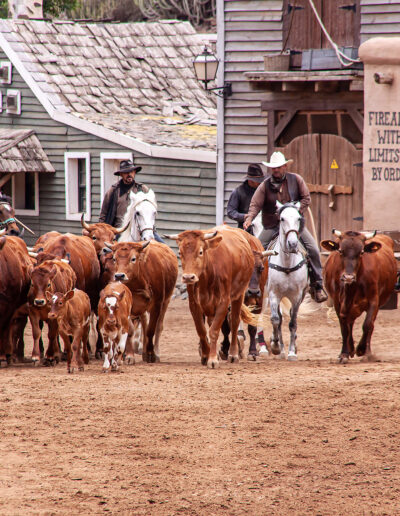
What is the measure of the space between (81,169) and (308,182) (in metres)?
8.40

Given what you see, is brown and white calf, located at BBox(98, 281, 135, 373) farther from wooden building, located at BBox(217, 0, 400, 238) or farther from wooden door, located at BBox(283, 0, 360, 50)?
wooden door, located at BBox(283, 0, 360, 50)

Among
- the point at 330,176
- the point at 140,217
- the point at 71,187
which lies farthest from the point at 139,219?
the point at 71,187

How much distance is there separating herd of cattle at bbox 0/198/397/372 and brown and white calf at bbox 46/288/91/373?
0.01 m

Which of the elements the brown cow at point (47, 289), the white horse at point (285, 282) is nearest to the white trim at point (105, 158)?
the white horse at point (285, 282)

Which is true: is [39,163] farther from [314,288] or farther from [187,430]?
[187,430]

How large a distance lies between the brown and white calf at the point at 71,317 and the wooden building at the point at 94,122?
1073 cm

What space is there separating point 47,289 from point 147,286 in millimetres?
1496

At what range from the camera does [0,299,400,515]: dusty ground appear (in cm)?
721

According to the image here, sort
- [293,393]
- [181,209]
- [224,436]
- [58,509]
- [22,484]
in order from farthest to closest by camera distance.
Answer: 1. [181,209]
2. [293,393]
3. [224,436]
4. [22,484]
5. [58,509]

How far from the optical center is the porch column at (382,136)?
15.0 metres

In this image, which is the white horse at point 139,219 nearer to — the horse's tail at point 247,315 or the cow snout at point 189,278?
the horse's tail at point 247,315

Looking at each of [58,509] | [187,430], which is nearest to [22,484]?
[58,509]

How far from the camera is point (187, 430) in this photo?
28.7ft

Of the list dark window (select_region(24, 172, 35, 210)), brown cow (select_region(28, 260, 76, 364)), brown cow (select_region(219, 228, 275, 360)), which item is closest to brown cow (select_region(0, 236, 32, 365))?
brown cow (select_region(28, 260, 76, 364))
